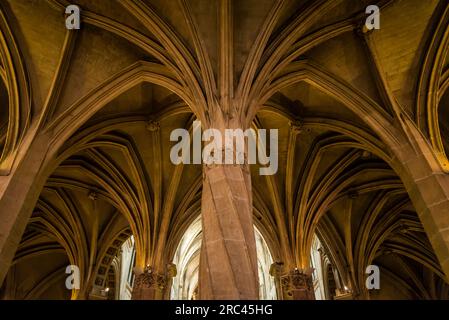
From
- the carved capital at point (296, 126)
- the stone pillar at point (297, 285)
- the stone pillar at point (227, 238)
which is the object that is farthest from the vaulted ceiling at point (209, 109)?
the stone pillar at point (227, 238)

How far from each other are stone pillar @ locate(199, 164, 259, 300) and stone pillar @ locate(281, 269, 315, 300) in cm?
788

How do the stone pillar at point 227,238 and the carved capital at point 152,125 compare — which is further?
the carved capital at point 152,125

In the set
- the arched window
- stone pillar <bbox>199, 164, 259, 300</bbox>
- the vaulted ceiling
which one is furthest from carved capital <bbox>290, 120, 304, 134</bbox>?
the arched window

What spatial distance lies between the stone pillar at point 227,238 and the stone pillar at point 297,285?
25.9ft

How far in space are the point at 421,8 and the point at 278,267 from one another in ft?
32.5

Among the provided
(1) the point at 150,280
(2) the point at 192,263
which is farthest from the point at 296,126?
(2) the point at 192,263

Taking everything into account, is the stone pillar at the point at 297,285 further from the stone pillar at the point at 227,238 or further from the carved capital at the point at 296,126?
the stone pillar at the point at 227,238

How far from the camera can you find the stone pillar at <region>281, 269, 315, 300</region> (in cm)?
1360

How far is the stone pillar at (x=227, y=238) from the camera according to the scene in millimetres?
5461

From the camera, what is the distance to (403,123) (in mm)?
10328

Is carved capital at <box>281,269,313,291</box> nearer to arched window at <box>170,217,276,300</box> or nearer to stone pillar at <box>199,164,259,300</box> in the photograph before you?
arched window at <box>170,217,276,300</box>

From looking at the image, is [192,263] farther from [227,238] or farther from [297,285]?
[227,238]

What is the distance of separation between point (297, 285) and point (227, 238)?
28.7 ft
